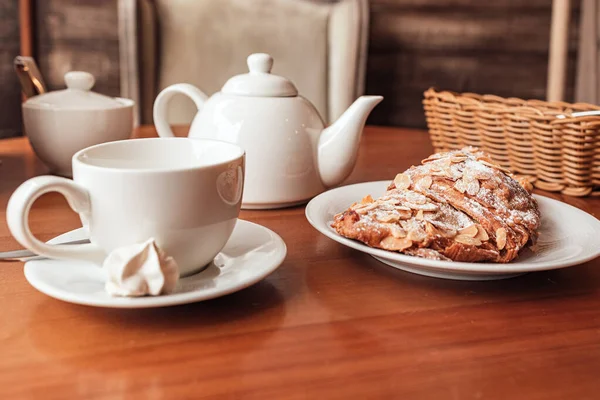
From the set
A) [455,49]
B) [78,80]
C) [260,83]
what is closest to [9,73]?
[78,80]

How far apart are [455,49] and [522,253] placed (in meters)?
1.73

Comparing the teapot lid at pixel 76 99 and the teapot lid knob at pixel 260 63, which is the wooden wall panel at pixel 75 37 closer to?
the teapot lid at pixel 76 99

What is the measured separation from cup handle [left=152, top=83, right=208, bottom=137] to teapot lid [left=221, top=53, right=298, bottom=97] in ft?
0.22

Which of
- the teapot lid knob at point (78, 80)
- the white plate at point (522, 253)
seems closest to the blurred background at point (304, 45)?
the teapot lid knob at point (78, 80)

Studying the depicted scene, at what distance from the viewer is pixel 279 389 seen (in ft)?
1.19

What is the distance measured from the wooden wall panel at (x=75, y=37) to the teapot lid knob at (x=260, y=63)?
4.64ft

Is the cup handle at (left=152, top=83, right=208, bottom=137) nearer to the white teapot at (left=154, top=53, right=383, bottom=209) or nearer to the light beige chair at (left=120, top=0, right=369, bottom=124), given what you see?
the white teapot at (left=154, top=53, right=383, bottom=209)

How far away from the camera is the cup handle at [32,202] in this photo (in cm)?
44

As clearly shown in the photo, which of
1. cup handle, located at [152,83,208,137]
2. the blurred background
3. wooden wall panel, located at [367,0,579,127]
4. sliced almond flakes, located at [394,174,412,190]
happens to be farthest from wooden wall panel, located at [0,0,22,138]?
sliced almond flakes, located at [394,174,412,190]

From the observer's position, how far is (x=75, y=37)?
203cm

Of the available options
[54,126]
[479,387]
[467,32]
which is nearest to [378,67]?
[467,32]

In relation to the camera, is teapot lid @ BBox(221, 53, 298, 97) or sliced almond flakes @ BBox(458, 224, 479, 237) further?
teapot lid @ BBox(221, 53, 298, 97)

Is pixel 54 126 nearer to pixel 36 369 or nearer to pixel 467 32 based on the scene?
pixel 36 369

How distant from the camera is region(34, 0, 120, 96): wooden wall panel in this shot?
6.56 feet
